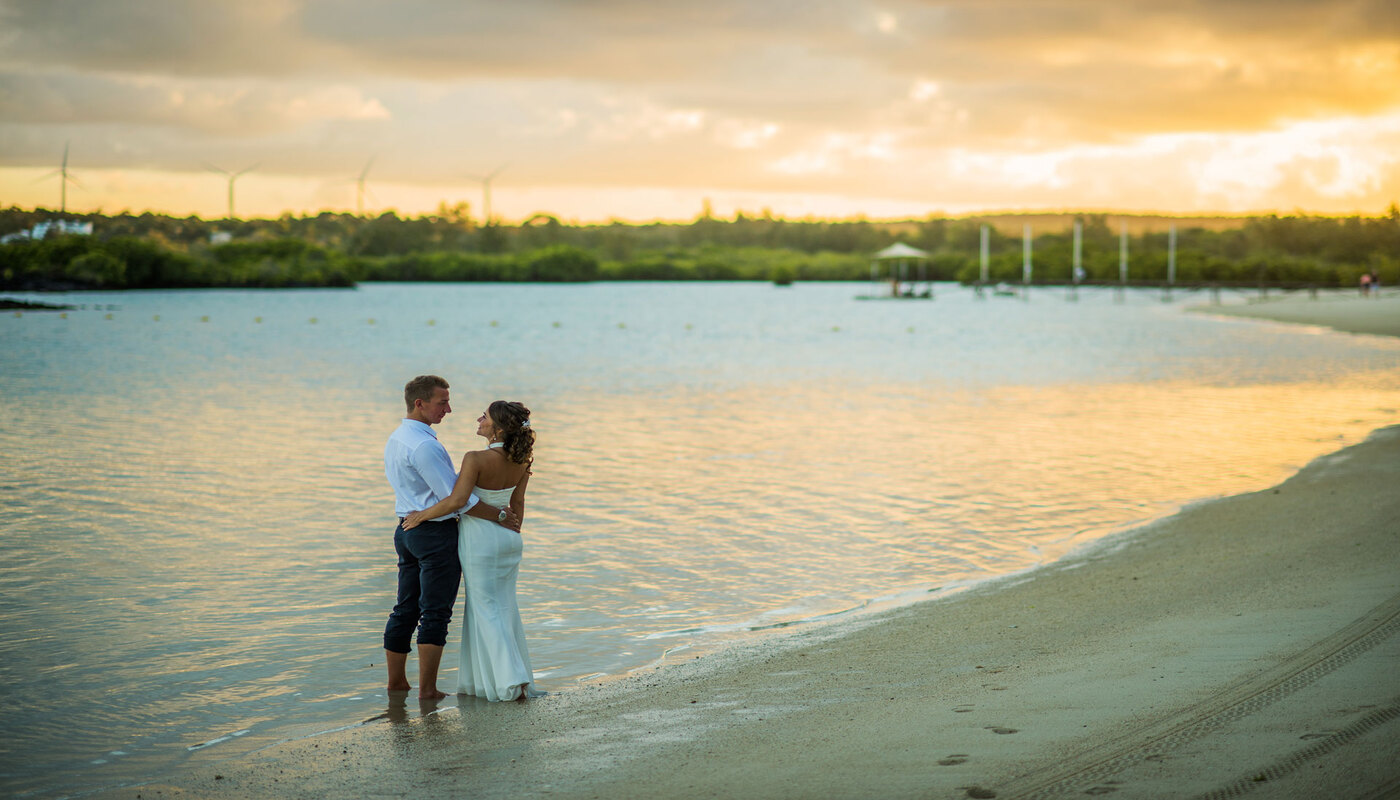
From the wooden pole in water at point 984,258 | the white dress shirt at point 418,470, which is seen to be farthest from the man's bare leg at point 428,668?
the wooden pole in water at point 984,258

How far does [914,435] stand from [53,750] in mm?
15406

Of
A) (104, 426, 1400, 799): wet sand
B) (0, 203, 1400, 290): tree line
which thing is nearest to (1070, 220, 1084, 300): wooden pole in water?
(0, 203, 1400, 290): tree line

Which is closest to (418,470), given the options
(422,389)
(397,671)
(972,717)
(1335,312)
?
(422,389)

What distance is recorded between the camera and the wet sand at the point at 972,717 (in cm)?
461

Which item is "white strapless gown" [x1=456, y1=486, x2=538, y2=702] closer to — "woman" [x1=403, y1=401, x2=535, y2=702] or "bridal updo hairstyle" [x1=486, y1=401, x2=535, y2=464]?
"woman" [x1=403, y1=401, x2=535, y2=702]

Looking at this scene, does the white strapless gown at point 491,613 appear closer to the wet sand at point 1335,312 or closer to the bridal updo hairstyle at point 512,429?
the bridal updo hairstyle at point 512,429

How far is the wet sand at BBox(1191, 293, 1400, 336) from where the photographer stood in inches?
1970

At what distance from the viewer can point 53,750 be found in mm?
5848

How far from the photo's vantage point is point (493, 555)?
5.99 m

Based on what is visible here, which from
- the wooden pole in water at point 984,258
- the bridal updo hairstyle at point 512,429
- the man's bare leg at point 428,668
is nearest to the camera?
A: the bridal updo hairstyle at point 512,429

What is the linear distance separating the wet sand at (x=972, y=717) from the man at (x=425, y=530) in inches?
14.8

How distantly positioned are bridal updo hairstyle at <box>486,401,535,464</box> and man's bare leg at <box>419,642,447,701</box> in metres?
1.23

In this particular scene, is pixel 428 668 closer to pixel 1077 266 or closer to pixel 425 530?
pixel 425 530

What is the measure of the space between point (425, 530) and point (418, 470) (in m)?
0.33
